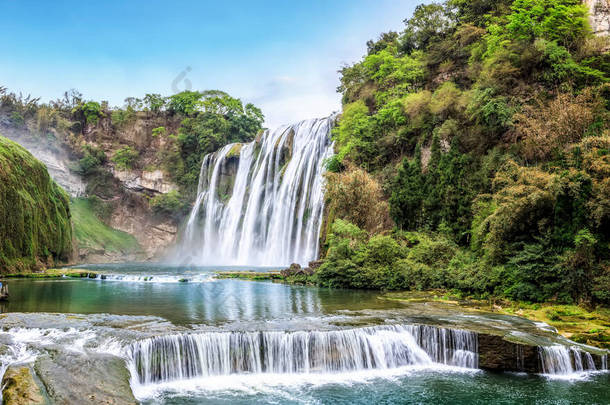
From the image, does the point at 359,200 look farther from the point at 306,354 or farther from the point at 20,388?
the point at 20,388

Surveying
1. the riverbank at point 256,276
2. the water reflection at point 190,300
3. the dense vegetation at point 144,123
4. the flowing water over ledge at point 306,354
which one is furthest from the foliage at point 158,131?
the flowing water over ledge at point 306,354

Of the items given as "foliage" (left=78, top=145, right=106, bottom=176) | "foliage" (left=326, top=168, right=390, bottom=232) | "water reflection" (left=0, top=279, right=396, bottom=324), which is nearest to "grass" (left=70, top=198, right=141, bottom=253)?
"foliage" (left=78, top=145, right=106, bottom=176)

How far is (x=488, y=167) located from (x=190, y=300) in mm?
15110

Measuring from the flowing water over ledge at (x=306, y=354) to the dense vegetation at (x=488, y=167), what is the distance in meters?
3.53

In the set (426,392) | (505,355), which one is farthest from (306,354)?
(505,355)

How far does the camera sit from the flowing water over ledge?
8867 mm

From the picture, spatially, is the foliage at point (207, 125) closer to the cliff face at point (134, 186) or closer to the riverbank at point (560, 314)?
the cliff face at point (134, 186)

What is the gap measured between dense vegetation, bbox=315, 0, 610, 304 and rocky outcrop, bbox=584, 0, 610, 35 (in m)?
0.67

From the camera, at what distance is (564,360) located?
10109 millimetres

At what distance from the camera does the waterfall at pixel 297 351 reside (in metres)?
9.55

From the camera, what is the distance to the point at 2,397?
670 centimetres

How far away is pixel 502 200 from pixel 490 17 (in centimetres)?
1617

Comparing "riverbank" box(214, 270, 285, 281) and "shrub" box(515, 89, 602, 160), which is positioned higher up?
"shrub" box(515, 89, 602, 160)

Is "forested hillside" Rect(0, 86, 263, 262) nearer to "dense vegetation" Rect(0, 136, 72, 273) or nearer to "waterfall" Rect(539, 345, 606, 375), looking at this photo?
"dense vegetation" Rect(0, 136, 72, 273)
